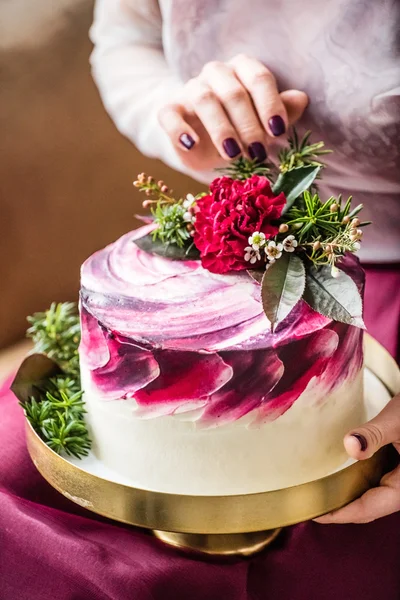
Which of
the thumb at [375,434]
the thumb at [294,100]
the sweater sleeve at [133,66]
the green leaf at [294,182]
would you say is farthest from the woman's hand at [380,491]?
the sweater sleeve at [133,66]

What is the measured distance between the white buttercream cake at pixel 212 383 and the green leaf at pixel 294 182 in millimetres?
116

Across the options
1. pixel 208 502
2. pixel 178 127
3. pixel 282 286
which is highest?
pixel 178 127

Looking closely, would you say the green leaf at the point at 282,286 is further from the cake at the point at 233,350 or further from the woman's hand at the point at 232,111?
the woman's hand at the point at 232,111

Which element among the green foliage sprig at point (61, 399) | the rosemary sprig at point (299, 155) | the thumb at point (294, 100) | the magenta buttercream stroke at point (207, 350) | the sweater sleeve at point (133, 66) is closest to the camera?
the magenta buttercream stroke at point (207, 350)

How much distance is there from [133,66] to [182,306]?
66 centimetres

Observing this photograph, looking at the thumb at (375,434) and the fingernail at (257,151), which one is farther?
the fingernail at (257,151)

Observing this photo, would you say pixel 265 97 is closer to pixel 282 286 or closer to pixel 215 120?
pixel 215 120

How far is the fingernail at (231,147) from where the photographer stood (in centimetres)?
91

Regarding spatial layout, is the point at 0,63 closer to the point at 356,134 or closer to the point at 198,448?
the point at 356,134

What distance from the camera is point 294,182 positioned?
79 cm

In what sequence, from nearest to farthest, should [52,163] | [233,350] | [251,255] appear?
[233,350], [251,255], [52,163]

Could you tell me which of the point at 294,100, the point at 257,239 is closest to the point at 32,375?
the point at 257,239

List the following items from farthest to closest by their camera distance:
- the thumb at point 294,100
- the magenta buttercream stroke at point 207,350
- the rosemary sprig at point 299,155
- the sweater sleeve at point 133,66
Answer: the sweater sleeve at point 133,66, the thumb at point 294,100, the rosemary sprig at point 299,155, the magenta buttercream stroke at point 207,350

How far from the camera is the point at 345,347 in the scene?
2.24ft
